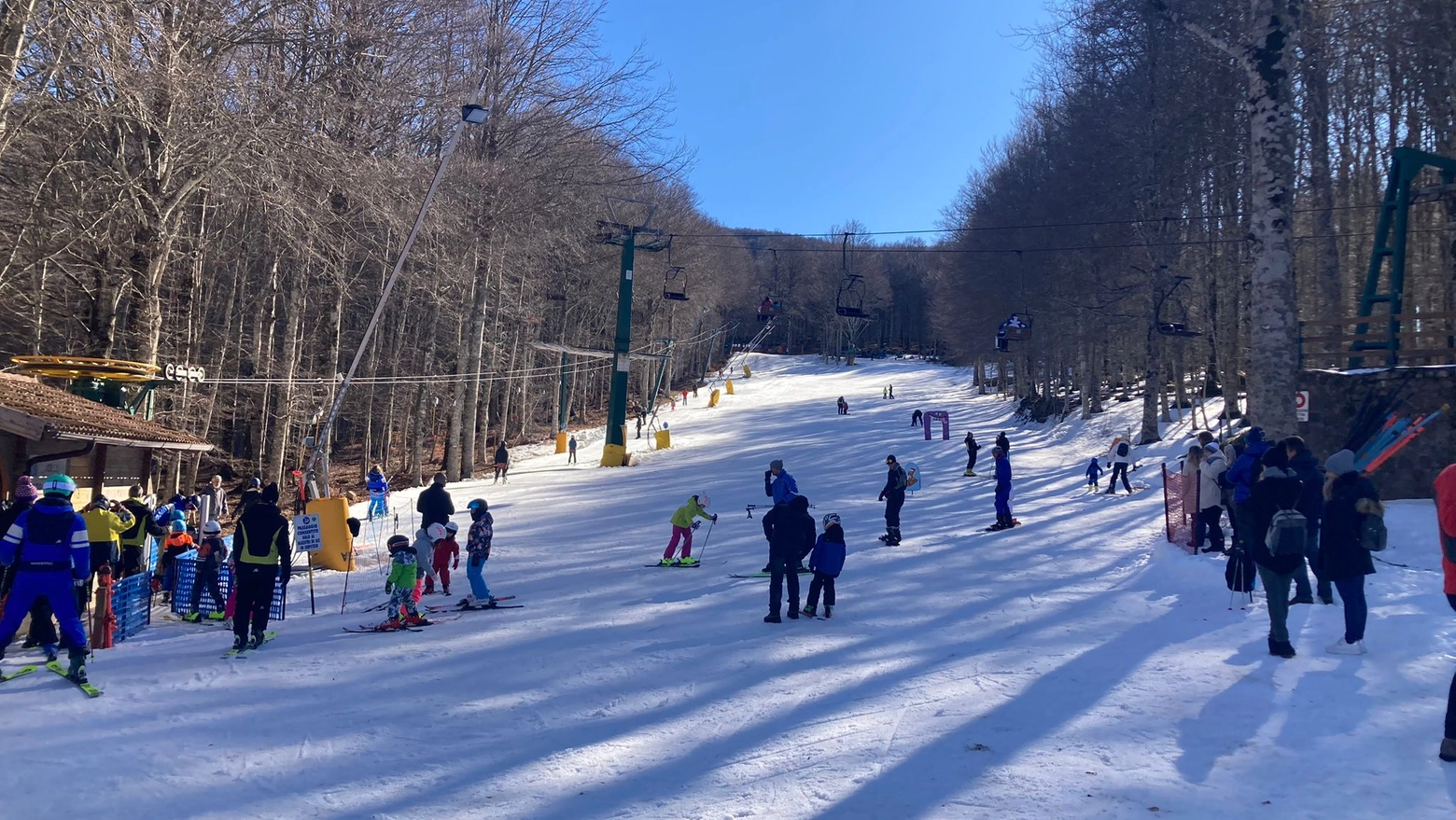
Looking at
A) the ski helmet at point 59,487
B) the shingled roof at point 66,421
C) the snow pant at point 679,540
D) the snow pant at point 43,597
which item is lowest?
the snow pant at point 679,540

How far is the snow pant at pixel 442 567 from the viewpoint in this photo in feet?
40.8

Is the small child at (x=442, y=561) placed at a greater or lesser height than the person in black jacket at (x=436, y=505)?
lesser

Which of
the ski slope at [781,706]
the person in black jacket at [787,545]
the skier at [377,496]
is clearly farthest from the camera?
the skier at [377,496]

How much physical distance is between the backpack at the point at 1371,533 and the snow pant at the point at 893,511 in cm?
834

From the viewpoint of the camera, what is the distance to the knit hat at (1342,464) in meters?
7.54

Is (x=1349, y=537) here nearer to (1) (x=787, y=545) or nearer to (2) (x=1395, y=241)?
(1) (x=787, y=545)

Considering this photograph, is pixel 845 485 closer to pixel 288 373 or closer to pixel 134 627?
pixel 288 373

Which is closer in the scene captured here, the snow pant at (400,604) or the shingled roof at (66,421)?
the snow pant at (400,604)

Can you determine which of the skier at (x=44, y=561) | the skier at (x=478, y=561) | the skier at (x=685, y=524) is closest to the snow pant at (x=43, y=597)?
the skier at (x=44, y=561)

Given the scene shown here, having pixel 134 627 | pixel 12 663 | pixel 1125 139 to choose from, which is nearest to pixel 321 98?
pixel 134 627

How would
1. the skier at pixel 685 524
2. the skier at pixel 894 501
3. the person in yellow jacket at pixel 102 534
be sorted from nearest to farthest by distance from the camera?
the person in yellow jacket at pixel 102 534 < the skier at pixel 685 524 < the skier at pixel 894 501

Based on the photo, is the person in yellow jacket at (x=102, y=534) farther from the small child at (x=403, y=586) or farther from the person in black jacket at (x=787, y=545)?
the person in black jacket at (x=787, y=545)

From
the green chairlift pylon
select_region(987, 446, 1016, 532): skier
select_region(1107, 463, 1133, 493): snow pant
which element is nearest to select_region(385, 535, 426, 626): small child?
select_region(987, 446, 1016, 532): skier

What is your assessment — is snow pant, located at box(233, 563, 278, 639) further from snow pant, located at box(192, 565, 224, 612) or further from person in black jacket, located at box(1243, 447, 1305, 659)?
person in black jacket, located at box(1243, 447, 1305, 659)
